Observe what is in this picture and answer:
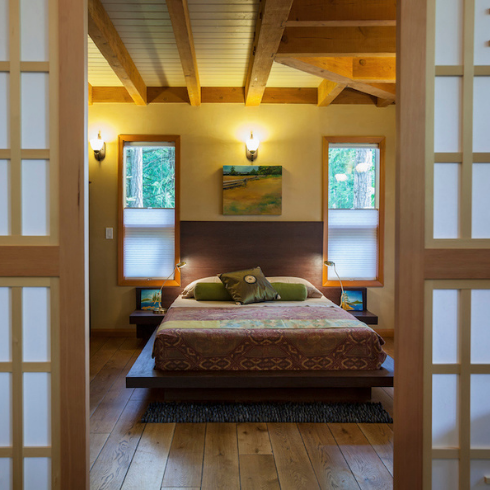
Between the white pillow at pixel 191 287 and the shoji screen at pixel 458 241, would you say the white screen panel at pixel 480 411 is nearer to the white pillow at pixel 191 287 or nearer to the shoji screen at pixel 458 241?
the shoji screen at pixel 458 241

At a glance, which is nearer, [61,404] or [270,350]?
[61,404]

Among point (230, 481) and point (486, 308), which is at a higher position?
point (486, 308)

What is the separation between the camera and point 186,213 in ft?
16.8

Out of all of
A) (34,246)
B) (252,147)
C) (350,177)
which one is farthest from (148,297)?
(34,246)

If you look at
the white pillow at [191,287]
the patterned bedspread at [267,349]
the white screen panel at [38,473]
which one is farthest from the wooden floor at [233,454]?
the white pillow at [191,287]

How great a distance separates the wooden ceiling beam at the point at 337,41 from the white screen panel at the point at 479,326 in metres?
2.61

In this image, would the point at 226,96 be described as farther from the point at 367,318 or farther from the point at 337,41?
the point at 367,318

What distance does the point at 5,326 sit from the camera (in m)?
1.49

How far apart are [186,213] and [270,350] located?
8.23 feet

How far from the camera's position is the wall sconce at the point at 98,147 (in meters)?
5.00

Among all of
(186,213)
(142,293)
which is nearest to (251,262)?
(186,213)

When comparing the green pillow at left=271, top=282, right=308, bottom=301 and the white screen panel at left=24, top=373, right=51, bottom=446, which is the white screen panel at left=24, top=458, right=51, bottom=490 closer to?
the white screen panel at left=24, top=373, right=51, bottom=446

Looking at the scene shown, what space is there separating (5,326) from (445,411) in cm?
157

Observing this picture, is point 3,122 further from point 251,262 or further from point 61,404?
point 251,262
